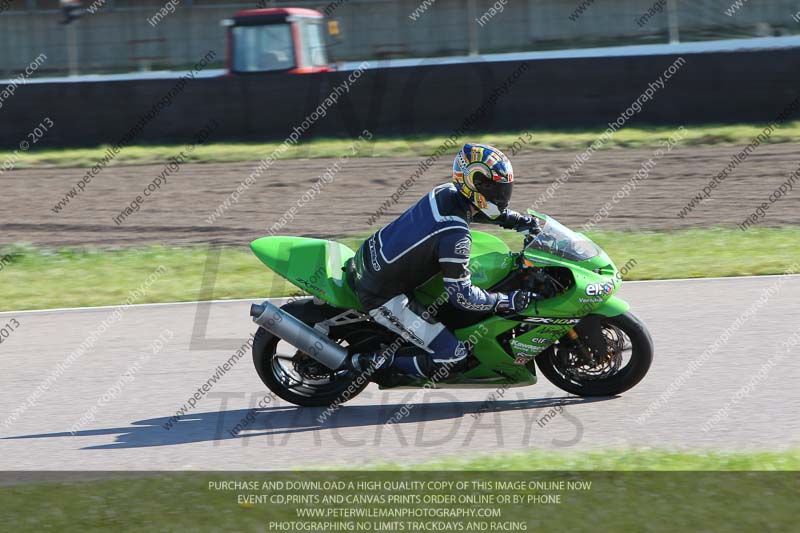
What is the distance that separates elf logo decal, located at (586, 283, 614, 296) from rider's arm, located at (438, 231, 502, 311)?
0.70m

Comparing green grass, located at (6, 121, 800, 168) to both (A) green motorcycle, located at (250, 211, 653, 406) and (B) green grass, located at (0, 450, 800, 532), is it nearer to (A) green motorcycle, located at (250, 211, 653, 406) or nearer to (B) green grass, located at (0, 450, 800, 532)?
(A) green motorcycle, located at (250, 211, 653, 406)

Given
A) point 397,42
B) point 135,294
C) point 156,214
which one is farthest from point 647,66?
point 397,42

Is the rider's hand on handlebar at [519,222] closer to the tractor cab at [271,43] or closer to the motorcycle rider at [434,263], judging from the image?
the motorcycle rider at [434,263]

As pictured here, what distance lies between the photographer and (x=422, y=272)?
7.13 m

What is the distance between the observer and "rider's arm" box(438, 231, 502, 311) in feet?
22.6

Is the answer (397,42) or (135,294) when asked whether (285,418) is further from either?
(397,42)

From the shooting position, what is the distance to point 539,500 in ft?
18.0

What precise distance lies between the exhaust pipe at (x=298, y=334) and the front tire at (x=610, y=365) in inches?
55.8

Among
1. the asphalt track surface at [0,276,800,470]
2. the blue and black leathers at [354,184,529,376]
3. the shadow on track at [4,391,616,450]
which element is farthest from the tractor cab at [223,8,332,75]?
the blue and black leathers at [354,184,529,376]

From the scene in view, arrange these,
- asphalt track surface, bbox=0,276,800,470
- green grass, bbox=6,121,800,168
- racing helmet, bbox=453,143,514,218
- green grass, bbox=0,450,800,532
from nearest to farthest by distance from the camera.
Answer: green grass, bbox=0,450,800,532, asphalt track surface, bbox=0,276,800,470, racing helmet, bbox=453,143,514,218, green grass, bbox=6,121,800,168

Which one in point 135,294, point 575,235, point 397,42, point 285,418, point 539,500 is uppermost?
point 575,235

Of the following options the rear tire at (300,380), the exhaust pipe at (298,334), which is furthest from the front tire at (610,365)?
the exhaust pipe at (298,334)

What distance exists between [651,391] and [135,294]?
6.23 meters

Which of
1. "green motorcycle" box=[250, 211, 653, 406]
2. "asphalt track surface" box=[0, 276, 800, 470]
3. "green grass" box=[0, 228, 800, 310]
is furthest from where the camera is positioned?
"green grass" box=[0, 228, 800, 310]
